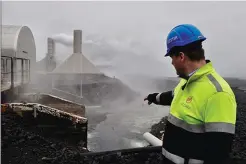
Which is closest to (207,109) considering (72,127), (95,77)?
(72,127)

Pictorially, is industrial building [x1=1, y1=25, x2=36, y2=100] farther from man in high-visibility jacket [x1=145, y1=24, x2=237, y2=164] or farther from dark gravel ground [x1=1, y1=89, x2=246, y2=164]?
man in high-visibility jacket [x1=145, y1=24, x2=237, y2=164]

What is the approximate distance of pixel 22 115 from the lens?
737 centimetres

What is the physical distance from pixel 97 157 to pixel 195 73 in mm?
3211

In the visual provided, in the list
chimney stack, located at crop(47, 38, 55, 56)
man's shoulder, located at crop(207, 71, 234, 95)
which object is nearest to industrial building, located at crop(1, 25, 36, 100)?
man's shoulder, located at crop(207, 71, 234, 95)

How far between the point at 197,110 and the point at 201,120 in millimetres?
69

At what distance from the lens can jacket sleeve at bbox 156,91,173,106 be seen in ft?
7.60

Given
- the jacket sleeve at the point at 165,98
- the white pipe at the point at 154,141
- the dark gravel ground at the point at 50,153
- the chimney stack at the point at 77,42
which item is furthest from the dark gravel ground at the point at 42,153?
the chimney stack at the point at 77,42

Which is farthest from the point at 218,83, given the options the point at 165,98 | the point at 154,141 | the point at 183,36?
the point at 154,141

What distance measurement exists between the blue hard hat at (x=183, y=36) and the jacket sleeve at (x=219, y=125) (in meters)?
0.41

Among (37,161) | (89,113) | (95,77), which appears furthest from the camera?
(95,77)

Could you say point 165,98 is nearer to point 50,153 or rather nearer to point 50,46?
point 50,153

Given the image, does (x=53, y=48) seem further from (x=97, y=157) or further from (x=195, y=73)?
(x=195, y=73)

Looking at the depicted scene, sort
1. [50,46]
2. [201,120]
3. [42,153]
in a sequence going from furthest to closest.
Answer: [50,46]
[42,153]
[201,120]

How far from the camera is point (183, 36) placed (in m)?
1.71
